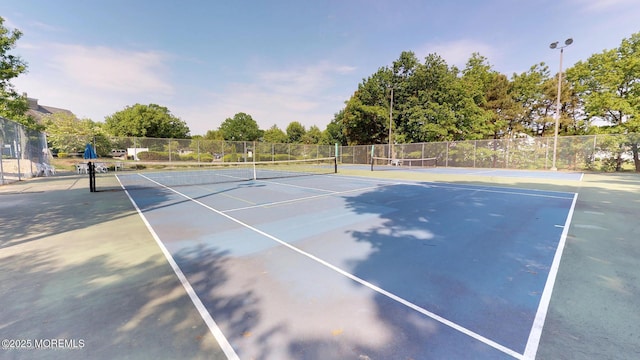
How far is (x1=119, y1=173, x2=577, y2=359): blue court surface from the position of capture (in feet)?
6.95

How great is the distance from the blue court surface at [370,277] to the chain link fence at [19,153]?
11715mm

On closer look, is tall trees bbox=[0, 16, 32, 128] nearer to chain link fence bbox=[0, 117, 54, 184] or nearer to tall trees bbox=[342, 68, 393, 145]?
chain link fence bbox=[0, 117, 54, 184]

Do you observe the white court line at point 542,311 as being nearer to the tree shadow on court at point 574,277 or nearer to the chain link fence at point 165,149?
the tree shadow on court at point 574,277

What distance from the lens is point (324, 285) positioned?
3.05 metres

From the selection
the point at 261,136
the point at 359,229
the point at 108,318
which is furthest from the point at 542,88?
the point at 261,136

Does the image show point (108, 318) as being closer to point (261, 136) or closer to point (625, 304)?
point (625, 304)

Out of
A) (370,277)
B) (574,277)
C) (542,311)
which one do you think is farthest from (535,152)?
(370,277)

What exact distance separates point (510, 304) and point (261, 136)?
8343cm

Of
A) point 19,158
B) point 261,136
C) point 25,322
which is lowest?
point 25,322

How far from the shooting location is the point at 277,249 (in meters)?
4.25

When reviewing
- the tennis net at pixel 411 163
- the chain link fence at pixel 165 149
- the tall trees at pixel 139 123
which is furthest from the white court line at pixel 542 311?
the tall trees at pixel 139 123

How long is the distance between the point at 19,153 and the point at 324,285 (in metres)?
19.9

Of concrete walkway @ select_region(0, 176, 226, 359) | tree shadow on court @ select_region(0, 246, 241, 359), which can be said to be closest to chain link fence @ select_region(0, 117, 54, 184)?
concrete walkway @ select_region(0, 176, 226, 359)

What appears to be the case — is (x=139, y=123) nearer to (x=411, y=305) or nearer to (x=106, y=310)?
(x=106, y=310)
